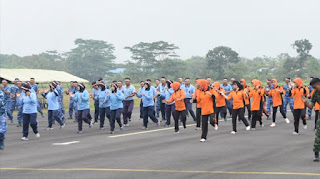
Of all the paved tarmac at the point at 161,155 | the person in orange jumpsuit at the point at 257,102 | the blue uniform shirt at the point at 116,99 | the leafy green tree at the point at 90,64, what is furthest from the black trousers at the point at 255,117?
the leafy green tree at the point at 90,64

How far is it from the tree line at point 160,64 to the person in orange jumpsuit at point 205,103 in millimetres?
93954

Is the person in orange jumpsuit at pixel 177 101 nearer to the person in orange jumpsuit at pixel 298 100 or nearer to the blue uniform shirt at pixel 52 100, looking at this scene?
the person in orange jumpsuit at pixel 298 100

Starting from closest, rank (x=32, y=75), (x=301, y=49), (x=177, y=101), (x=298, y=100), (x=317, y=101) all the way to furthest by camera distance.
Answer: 1. (x=317, y=101)
2. (x=298, y=100)
3. (x=177, y=101)
4. (x=32, y=75)
5. (x=301, y=49)

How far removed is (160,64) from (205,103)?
4214 inches

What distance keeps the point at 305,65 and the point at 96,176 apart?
4300 inches

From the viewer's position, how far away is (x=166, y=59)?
125 metres

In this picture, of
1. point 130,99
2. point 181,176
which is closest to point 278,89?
point 130,99

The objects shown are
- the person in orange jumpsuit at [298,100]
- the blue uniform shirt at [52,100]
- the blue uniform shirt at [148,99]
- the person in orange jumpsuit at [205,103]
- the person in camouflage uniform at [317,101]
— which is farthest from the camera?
the blue uniform shirt at [52,100]

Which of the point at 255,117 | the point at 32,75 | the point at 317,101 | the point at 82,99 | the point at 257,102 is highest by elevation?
the point at 32,75

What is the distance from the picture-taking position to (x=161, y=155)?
14.0m

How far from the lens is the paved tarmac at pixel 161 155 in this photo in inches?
436

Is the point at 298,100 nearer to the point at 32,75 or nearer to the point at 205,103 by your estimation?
the point at 205,103

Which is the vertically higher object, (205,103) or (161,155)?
(205,103)

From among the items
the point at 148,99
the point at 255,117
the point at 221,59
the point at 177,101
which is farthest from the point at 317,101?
the point at 221,59
